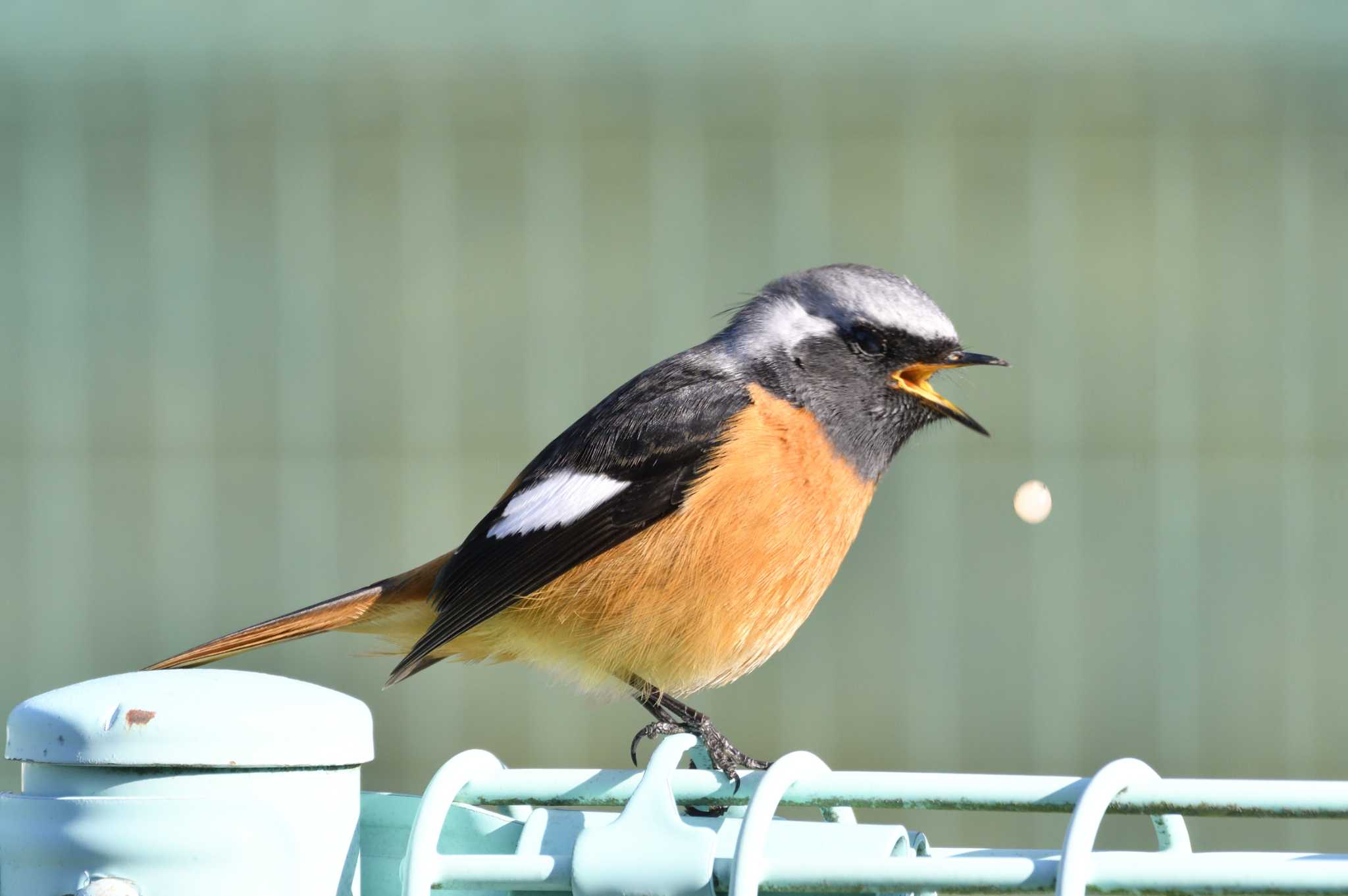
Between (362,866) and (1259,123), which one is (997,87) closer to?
(1259,123)

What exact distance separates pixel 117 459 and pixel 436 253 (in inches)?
59.1

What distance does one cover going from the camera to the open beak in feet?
10.3

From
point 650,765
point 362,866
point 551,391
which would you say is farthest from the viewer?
point 551,391

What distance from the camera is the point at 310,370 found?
6078mm

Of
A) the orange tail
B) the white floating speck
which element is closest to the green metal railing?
the orange tail

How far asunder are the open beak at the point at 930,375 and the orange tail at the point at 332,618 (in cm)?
104

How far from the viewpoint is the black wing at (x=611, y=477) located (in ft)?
10.0

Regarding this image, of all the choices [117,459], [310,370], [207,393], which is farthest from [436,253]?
[117,459]

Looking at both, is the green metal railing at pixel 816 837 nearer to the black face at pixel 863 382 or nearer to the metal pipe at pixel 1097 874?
the metal pipe at pixel 1097 874

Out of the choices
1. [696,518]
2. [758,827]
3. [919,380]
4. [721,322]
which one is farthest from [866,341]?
[721,322]

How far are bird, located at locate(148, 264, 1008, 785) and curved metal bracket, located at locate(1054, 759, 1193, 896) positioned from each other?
5.86ft

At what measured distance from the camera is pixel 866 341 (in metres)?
3.28

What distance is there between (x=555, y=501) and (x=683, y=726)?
21.1 inches

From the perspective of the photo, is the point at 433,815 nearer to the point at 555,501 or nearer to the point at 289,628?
the point at 289,628
